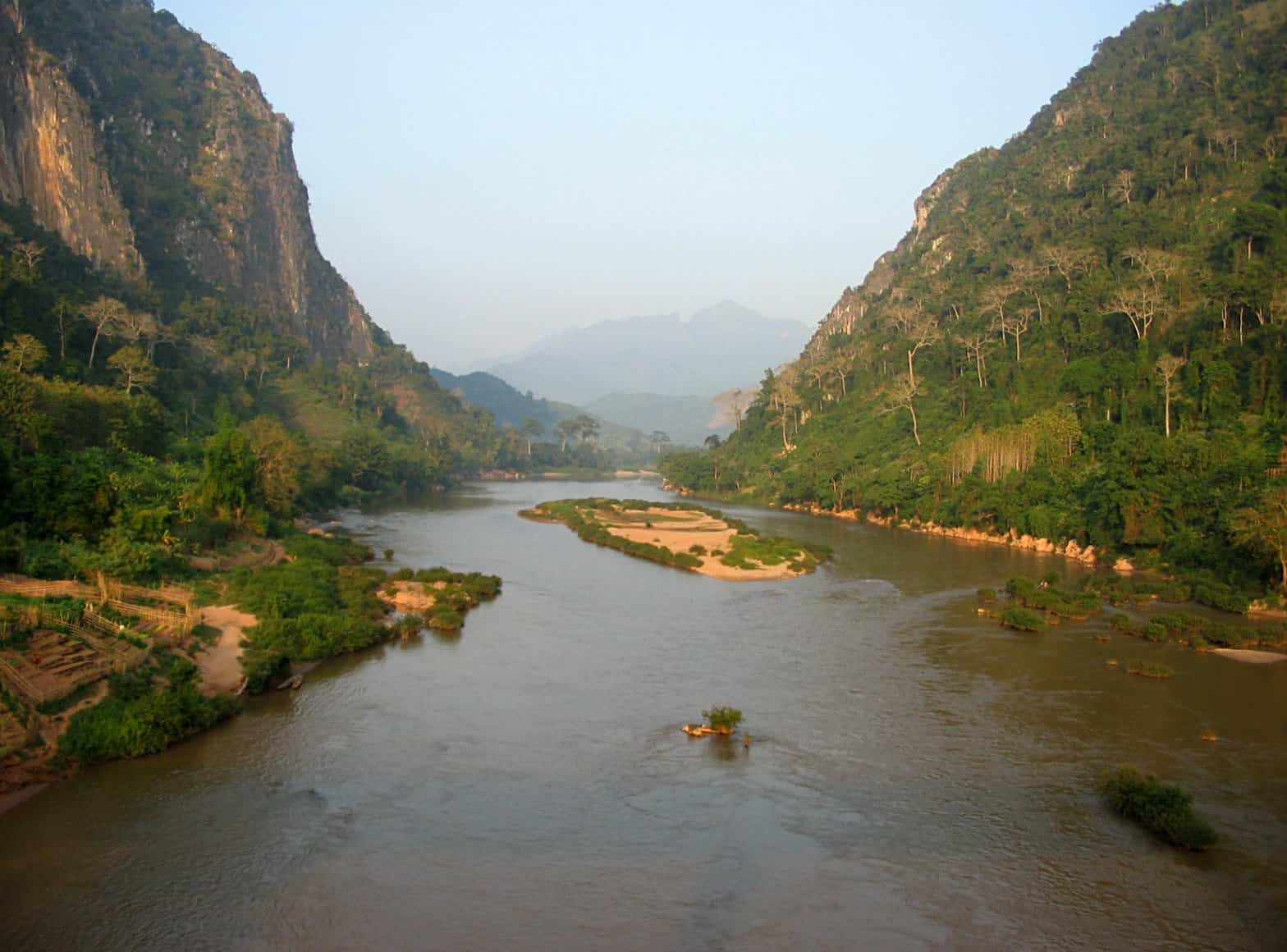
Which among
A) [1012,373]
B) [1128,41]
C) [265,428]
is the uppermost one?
[1128,41]

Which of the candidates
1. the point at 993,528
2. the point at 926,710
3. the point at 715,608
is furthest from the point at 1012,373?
the point at 926,710

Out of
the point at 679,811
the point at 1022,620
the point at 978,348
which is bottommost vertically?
the point at 679,811

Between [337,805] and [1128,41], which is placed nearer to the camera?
[337,805]

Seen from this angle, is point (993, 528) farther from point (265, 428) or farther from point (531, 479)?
point (531, 479)

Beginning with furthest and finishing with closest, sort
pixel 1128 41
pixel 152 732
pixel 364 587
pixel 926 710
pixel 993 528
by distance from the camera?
pixel 1128 41
pixel 993 528
pixel 364 587
pixel 926 710
pixel 152 732

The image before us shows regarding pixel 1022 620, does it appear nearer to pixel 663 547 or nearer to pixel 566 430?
pixel 663 547

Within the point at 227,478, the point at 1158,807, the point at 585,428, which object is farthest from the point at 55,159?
the point at 585,428
